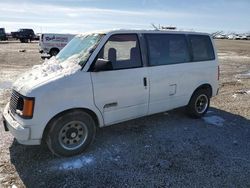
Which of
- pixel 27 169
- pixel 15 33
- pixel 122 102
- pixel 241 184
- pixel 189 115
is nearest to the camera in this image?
pixel 241 184

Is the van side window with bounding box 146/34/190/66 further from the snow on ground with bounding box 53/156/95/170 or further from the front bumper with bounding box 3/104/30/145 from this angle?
the front bumper with bounding box 3/104/30/145

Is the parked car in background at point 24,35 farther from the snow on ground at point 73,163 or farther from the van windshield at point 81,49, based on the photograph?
the snow on ground at point 73,163

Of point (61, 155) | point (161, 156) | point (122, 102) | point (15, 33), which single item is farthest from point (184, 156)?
point (15, 33)

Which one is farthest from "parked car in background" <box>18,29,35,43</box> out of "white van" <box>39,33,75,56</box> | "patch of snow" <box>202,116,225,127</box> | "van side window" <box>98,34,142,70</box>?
"van side window" <box>98,34,142,70</box>

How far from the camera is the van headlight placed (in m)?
4.04

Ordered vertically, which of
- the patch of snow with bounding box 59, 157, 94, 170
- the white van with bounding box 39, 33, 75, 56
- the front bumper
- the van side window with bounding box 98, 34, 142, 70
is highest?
the white van with bounding box 39, 33, 75, 56

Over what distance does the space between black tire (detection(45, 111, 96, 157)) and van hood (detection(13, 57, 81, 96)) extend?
0.60m

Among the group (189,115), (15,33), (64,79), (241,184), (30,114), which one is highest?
(15,33)

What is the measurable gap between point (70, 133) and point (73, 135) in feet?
0.21

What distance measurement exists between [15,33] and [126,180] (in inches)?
1944

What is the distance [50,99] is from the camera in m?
4.12

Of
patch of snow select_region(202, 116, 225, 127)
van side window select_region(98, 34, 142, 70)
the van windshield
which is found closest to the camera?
the van windshield

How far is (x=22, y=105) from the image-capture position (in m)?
4.22

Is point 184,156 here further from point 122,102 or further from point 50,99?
point 50,99
